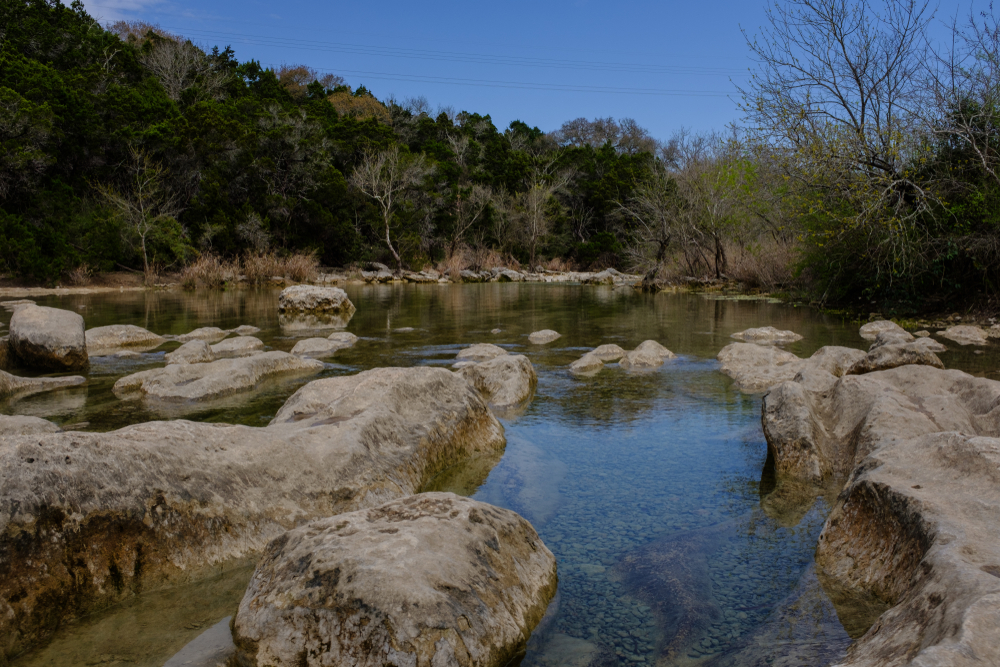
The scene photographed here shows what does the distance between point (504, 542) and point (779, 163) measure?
1490 cm

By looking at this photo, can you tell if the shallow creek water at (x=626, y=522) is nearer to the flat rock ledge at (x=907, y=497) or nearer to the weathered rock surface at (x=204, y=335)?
the flat rock ledge at (x=907, y=497)

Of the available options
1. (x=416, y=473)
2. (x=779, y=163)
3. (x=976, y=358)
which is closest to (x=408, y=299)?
(x=779, y=163)

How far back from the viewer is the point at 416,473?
4.77 m

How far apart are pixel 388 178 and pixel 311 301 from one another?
2630 centimetres

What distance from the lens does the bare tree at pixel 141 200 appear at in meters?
29.8

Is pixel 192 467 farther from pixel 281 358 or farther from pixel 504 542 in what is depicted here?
pixel 281 358

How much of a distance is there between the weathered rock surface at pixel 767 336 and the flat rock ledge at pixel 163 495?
9.01 m

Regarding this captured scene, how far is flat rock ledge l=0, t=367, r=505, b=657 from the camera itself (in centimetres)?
307

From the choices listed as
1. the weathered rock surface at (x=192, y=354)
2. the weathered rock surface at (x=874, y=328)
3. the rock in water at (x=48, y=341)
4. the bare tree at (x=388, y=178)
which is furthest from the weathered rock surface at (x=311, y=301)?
the bare tree at (x=388, y=178)

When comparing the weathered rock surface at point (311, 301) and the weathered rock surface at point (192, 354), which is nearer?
the weathered rock surface at point (192, 354)

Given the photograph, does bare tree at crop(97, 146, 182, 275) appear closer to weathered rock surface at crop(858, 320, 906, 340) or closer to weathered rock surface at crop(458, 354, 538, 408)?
weathered rock surface at crop(458, 354, 538, 408)

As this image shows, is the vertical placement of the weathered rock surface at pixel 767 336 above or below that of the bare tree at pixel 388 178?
below

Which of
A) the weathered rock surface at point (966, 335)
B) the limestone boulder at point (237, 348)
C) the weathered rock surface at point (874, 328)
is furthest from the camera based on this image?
the weathered rock surface at point (874, 328)

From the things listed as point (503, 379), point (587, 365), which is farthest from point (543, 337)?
point (503, 379)
